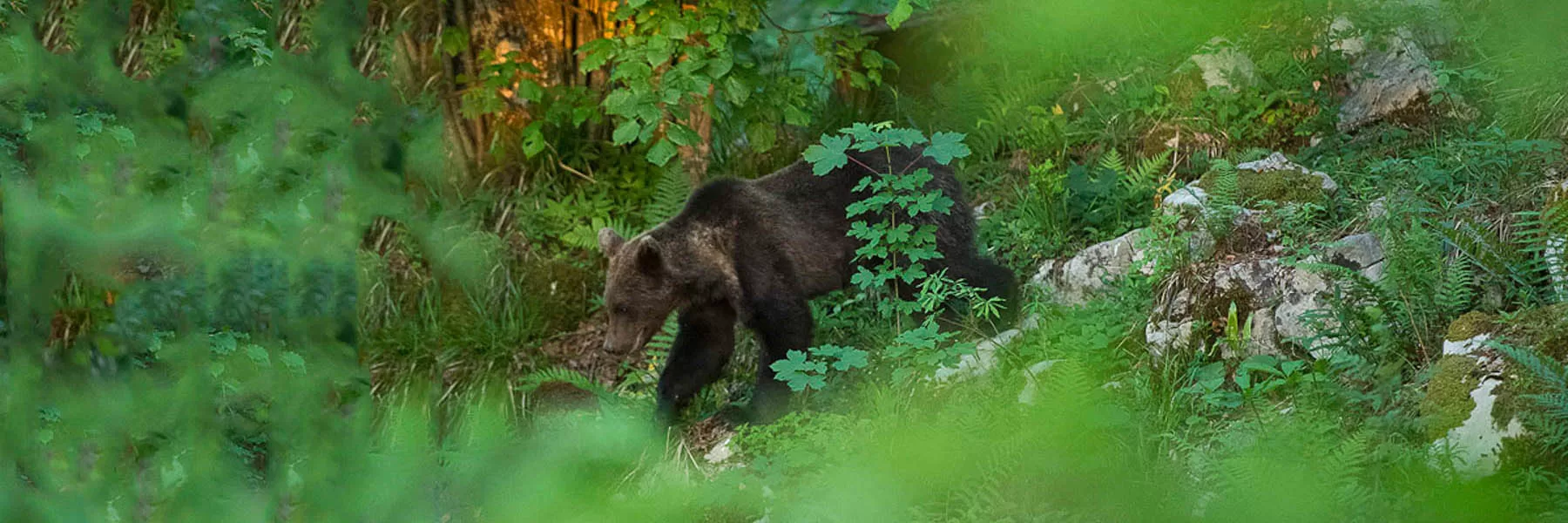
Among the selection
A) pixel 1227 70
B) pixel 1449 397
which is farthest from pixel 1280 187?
pixel 1449 397

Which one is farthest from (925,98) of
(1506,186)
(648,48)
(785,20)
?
(1506,186)

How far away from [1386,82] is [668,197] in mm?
4035

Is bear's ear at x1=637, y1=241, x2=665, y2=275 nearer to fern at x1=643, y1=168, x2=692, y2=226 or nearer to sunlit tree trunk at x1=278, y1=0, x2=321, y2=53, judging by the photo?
fern at x1=643, y1=168, x2=692, y2=226

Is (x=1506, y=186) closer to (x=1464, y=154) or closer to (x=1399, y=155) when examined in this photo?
(x=1464, y=154)

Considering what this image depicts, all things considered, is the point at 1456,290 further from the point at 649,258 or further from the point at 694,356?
the point at 694,356

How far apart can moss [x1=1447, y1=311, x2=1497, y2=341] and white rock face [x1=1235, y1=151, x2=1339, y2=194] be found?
1.83m

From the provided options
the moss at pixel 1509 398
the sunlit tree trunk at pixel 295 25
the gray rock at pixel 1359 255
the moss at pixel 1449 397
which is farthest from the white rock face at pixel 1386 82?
the sunlit tree trunk at pixel 295 25

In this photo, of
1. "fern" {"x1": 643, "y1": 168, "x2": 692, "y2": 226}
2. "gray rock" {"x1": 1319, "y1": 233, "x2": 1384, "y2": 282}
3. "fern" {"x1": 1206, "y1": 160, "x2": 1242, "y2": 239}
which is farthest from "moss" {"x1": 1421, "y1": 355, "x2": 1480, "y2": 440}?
"fern" {"x1": 643, "y1": 168, "x2": 692, "y2": 226}

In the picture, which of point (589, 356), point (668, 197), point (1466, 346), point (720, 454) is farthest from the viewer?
point (589, 356)

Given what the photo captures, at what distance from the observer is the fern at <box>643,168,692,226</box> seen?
7988mm

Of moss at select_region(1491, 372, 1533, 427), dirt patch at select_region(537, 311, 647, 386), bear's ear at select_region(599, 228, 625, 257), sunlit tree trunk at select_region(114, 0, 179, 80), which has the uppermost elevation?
sunlit tree trunk at select_region(114, 0, 179, 80)

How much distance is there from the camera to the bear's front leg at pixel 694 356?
6930 millimetres

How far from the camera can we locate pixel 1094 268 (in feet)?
21.7

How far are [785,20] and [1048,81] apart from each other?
1974 mm
